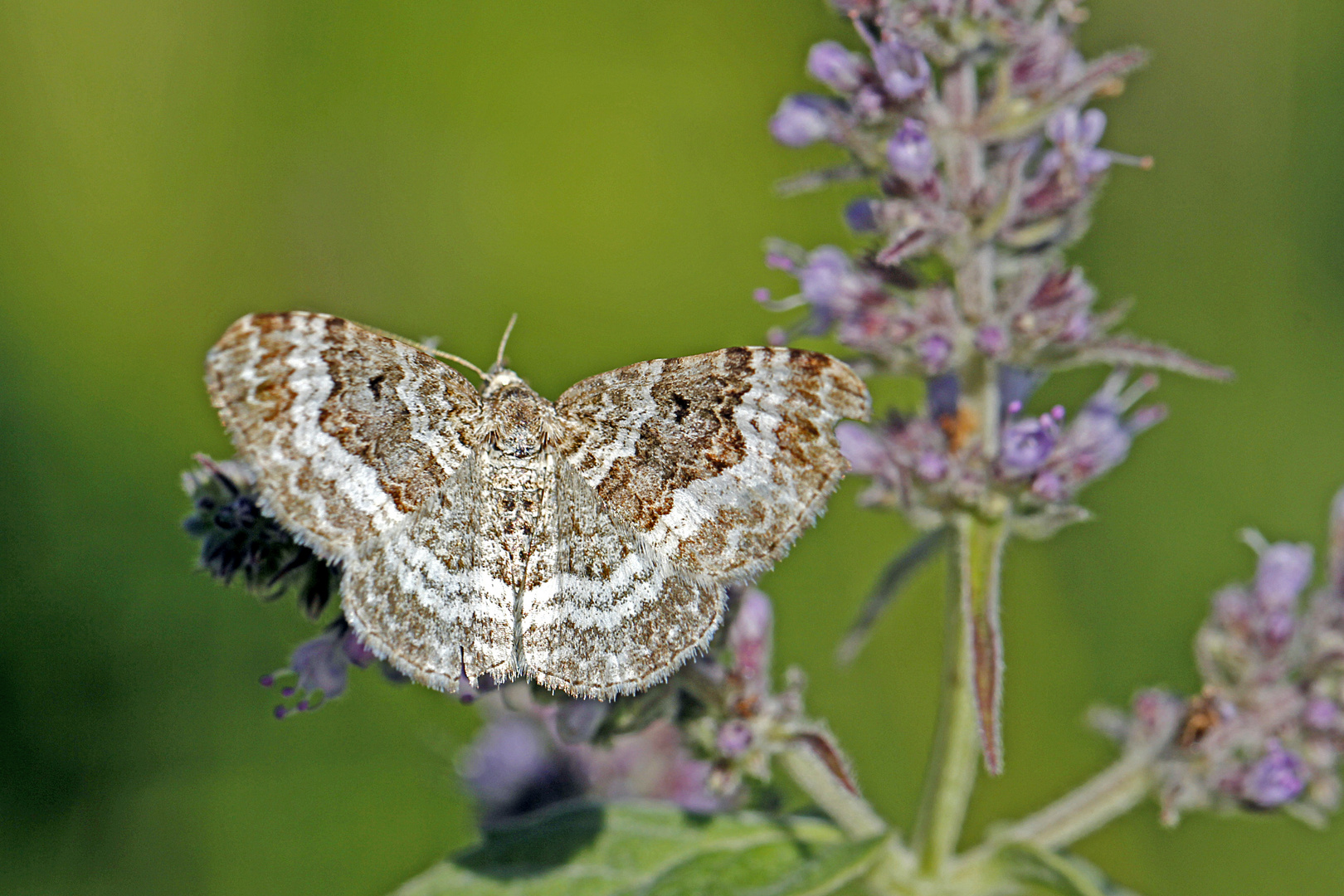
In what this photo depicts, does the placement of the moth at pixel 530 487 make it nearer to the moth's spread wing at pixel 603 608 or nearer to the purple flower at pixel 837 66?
the moth's spread wing at pixel 603 608

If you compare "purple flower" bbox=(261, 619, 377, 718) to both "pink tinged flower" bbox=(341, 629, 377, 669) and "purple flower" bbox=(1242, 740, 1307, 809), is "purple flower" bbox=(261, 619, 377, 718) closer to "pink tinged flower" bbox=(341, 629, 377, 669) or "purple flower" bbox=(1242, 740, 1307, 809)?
"pink tinged flower" bbox=(341, 629, 377, 669)

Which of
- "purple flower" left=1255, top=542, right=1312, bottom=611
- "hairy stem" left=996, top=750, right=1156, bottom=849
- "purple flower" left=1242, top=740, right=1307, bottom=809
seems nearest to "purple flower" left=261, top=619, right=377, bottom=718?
"hairy stem" left=996, top=750, right=1156, bottom=849

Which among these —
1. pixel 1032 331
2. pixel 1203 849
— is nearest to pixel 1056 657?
pixel 1203 849

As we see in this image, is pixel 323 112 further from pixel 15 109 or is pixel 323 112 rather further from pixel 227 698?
pixel 227 698

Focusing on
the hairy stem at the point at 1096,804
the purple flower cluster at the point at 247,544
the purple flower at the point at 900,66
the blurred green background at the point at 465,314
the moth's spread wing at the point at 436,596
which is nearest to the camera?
the moth's spread wing at the point at 436,596

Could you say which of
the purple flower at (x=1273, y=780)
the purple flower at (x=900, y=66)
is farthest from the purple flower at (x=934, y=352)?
the purple flower at (x=1273, y=780)

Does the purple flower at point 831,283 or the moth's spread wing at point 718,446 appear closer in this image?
the moth's spread wing at point 718,446
